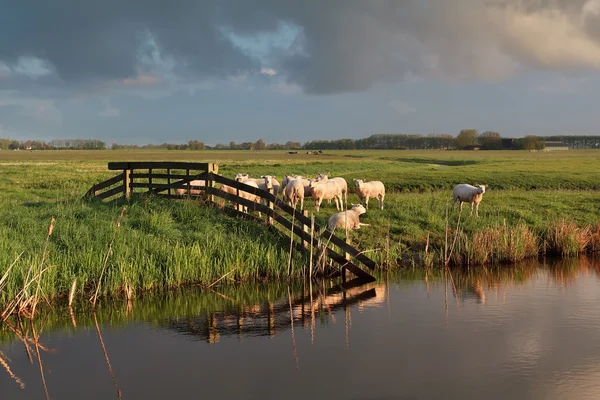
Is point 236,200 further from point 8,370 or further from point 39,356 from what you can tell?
point 8,370

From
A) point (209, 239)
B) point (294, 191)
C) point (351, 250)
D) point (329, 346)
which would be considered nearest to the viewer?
point (329, 346)

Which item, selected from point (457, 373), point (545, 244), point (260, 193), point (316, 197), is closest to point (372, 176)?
point (316, 197)

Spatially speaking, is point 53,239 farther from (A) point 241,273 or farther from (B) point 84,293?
(A) point 241,273

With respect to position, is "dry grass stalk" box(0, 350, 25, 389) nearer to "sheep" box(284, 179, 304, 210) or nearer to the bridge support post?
the bridge support post

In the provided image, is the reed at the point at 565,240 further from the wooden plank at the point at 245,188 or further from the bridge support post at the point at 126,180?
the bridge support post at the point at 126,180

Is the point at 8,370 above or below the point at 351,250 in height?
below

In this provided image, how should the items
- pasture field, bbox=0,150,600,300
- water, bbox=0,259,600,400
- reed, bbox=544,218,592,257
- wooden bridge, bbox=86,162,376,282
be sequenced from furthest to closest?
reed, bbox=544,218,592,257
wooden bridge, bbox=86,162,376,282
pasture field, bbox=0,150,600,300
water, bbox=0,259,600,400

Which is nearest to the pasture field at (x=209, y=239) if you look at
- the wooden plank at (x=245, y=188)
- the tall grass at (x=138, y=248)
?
the tall grass at (x=138, y=248)

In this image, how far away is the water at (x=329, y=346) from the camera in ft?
32.5

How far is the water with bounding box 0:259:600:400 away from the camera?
9.91 metres

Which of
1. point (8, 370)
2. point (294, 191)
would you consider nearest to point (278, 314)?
point (8, 370)

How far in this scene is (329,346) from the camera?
12.0m

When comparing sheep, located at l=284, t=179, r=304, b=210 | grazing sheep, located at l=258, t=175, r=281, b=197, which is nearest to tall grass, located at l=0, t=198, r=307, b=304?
sheep, located at l=284, t=179, r=304, b=210

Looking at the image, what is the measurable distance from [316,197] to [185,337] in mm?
14507
